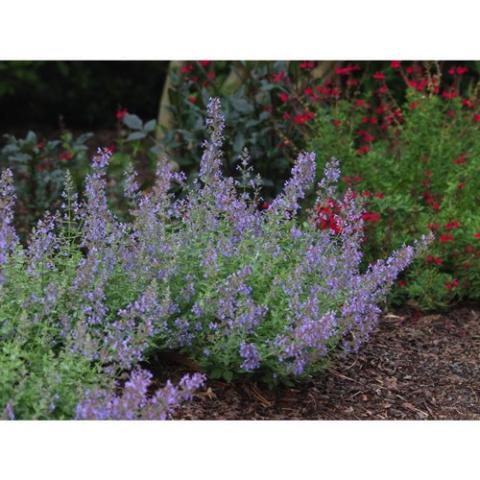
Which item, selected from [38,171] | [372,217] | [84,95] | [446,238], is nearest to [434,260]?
[446,238]

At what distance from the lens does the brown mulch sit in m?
3.85

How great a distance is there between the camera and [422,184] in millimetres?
5742

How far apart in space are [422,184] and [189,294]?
2.42 m

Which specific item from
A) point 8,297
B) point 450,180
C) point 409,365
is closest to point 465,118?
point 450,180

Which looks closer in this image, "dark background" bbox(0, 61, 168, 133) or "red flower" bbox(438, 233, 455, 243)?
"red flower" bbox(438, 233, 455, 243)

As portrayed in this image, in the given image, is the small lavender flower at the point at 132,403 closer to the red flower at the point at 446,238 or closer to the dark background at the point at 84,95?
the red flower at the point at 446,238

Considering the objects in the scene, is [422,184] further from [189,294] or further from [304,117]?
[189,294]

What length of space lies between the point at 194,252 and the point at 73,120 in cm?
687

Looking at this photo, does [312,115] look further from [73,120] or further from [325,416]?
[73,120]

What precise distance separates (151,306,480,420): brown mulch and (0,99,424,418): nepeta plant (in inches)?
5.8

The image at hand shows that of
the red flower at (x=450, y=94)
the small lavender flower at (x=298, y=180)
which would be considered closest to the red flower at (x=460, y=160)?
the red flower at (x=450, y=94)

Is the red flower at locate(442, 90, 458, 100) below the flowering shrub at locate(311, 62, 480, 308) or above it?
above

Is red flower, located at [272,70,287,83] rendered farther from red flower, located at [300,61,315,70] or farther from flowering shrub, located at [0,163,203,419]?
flowering shrub, located at [0,163,203,419]

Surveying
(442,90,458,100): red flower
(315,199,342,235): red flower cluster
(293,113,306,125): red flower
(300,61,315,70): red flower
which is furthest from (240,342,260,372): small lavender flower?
(300,61,315,70): red flower
